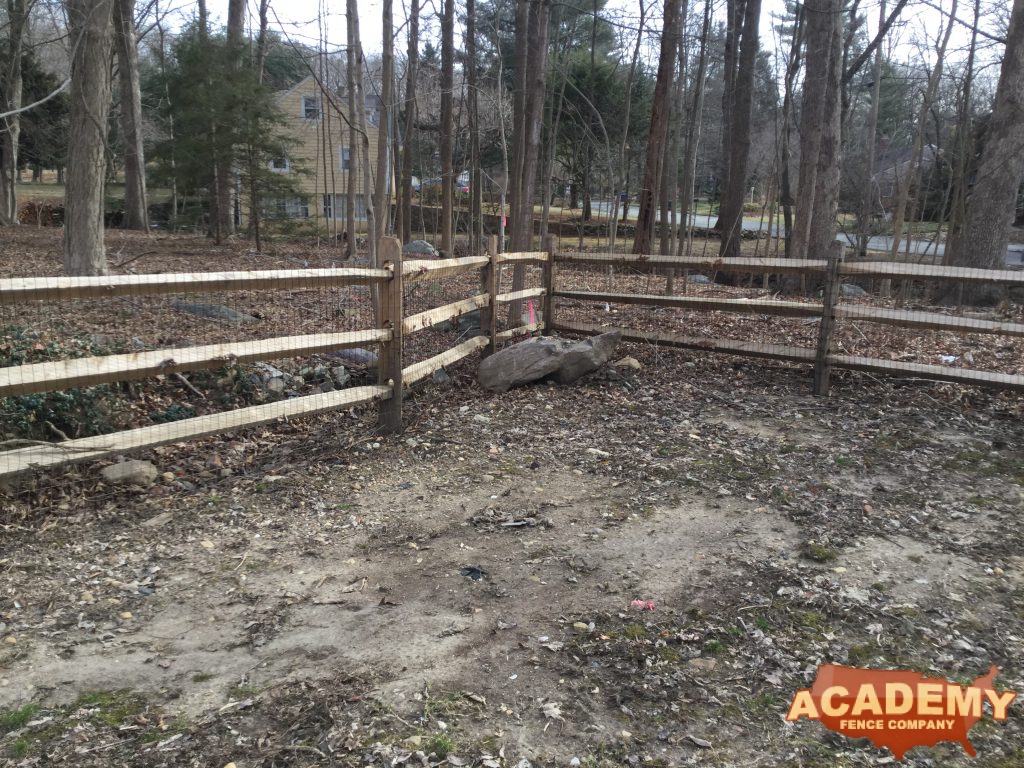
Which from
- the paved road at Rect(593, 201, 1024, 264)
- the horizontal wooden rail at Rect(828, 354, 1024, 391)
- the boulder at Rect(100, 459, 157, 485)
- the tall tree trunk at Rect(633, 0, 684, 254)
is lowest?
the boulder at Rect(100, 459, 157, 485)

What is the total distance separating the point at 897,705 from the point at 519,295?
→ 6.01 meters

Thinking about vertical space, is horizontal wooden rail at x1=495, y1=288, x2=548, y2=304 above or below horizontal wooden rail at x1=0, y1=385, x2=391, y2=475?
above

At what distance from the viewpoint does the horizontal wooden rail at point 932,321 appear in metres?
6.18

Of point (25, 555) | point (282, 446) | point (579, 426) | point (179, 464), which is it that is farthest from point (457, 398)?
point (25, 555)

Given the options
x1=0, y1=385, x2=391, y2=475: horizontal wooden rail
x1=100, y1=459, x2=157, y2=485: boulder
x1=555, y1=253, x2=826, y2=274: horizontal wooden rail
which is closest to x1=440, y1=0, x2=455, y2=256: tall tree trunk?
x1=555, y1=253, x2=826, y2=274: horizontal wooden rail

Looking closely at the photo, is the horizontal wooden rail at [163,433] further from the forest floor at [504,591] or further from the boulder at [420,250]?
the boulder at [420,250]

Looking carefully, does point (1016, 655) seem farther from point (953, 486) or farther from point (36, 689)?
point (36, 689)

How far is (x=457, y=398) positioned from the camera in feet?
22.2

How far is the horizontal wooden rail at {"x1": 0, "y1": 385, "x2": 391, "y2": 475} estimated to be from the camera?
12.7 feet

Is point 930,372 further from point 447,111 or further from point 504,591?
point 447,111

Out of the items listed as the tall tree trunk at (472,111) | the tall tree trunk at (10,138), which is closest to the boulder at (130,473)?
the tall tree trunk at (472,111)

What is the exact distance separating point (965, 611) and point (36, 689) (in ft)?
12.2

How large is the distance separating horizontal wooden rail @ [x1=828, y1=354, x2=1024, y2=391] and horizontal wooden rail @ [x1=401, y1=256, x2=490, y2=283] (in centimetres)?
337

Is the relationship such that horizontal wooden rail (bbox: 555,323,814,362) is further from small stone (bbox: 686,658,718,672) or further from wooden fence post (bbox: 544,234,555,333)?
small stone (bbox: 686,658,718,672)
